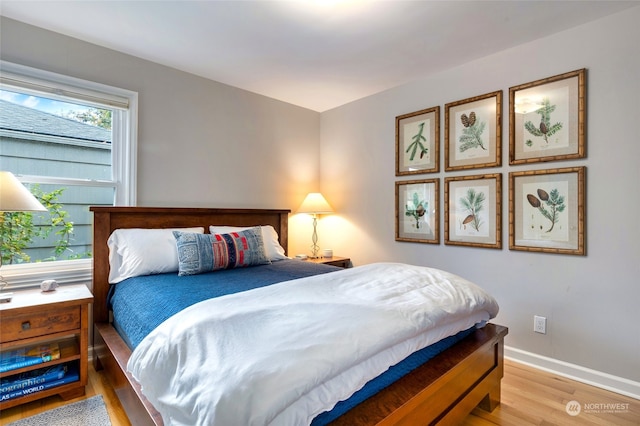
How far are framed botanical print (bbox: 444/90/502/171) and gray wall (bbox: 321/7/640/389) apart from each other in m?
0.06

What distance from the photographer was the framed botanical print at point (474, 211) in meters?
2.62

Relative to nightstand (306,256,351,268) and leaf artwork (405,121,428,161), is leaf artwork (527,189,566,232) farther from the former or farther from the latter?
nightstand (306,256,351,268)

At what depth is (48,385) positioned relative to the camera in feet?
6.24

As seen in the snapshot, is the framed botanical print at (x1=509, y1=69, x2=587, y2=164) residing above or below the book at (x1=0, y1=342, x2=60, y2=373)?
above

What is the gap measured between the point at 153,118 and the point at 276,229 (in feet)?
5.19

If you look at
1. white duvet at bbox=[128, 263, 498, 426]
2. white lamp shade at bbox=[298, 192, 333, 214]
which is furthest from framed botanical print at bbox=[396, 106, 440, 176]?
white duvet at bbox=[128, 263, 498, 426]

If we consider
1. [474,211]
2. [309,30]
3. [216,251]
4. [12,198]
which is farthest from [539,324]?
[12,198]

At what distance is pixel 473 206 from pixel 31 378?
3.28 m

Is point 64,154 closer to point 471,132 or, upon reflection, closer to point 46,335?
point 46,335

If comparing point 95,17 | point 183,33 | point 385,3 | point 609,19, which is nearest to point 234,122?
point 183,33

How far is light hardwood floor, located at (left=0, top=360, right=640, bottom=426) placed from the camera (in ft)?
5.84

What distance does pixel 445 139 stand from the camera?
2928 millimetres

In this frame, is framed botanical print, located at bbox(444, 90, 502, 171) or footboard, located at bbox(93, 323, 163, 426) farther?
framed botanical print, located at bbox(444, 90, 502, 171)

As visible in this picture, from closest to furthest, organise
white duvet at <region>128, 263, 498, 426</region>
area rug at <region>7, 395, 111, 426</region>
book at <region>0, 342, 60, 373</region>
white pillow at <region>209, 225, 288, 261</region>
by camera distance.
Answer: white duvet at <region>128, 263, 498, 426</region>
area rug at <region>7, 395, 111, 426</region>
book at <region>0, 342, 60, 373</region>
white pillow at <region>209, 225, 288, 261</region>
